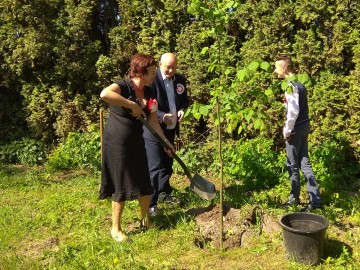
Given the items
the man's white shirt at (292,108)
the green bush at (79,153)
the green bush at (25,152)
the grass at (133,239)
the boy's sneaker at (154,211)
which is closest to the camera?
the grass at (133,239)

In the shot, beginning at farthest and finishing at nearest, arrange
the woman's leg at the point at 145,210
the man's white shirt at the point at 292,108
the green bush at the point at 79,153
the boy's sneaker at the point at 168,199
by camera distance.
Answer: the green bush at the point at 79,153 < the boy's sneaker at the point at 168,199 < the man's white shirt at the point at 292,108 < the woman's leg at the point at 145,210

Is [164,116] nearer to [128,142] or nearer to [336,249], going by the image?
[128,142]

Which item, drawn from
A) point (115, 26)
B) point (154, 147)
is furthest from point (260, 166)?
point (115, 26)

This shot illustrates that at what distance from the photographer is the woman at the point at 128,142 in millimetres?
3652

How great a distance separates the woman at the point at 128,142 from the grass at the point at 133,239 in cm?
35

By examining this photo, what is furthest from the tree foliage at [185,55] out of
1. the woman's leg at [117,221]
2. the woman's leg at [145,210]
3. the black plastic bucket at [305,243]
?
the woman's leg at [117,221]

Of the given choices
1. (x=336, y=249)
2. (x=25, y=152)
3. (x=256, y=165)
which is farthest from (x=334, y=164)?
(x=25, y=152)

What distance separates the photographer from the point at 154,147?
15.0 ft

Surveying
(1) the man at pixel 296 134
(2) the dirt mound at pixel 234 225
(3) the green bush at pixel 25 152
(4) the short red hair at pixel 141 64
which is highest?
(4) the short red hair at pixel 141 64

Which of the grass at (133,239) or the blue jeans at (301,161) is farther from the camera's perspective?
the blue jeans at (301,161)

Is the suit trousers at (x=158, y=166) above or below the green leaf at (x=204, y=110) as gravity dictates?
below

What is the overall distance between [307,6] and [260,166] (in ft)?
7.68

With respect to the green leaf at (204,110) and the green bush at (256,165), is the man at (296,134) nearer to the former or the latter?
the green bush at (256,165)

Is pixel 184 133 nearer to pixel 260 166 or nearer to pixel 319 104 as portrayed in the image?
pixel 260 166
